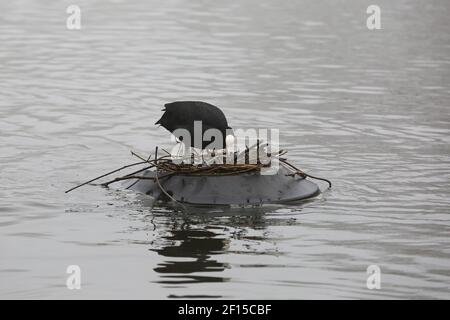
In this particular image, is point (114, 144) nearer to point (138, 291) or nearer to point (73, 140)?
point (73, 140)

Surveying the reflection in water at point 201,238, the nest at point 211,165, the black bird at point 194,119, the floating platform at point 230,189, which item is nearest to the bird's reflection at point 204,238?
the reflection in water at point 201,238

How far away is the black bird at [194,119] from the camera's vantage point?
1023 centimetres

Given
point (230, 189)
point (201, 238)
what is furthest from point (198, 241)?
point (230, 189)

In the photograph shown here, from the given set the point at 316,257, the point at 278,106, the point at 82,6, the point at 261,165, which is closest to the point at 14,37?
the point at 82,6

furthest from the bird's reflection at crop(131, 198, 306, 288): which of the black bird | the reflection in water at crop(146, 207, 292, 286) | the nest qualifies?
the black bird

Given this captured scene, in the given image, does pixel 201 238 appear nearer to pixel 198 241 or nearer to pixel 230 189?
pixel 198 241

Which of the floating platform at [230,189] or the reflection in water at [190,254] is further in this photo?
the floating platform at [230,189]

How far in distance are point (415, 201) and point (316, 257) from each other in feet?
7.97

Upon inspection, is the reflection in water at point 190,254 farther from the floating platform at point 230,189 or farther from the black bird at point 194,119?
the black bird at point 194,119

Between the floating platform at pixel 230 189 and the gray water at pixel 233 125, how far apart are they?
0.20 metres

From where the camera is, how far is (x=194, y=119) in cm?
1023

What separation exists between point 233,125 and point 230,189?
15.6 feet

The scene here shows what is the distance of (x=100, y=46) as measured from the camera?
23.3 metres

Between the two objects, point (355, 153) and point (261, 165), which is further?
point (355, 153)
